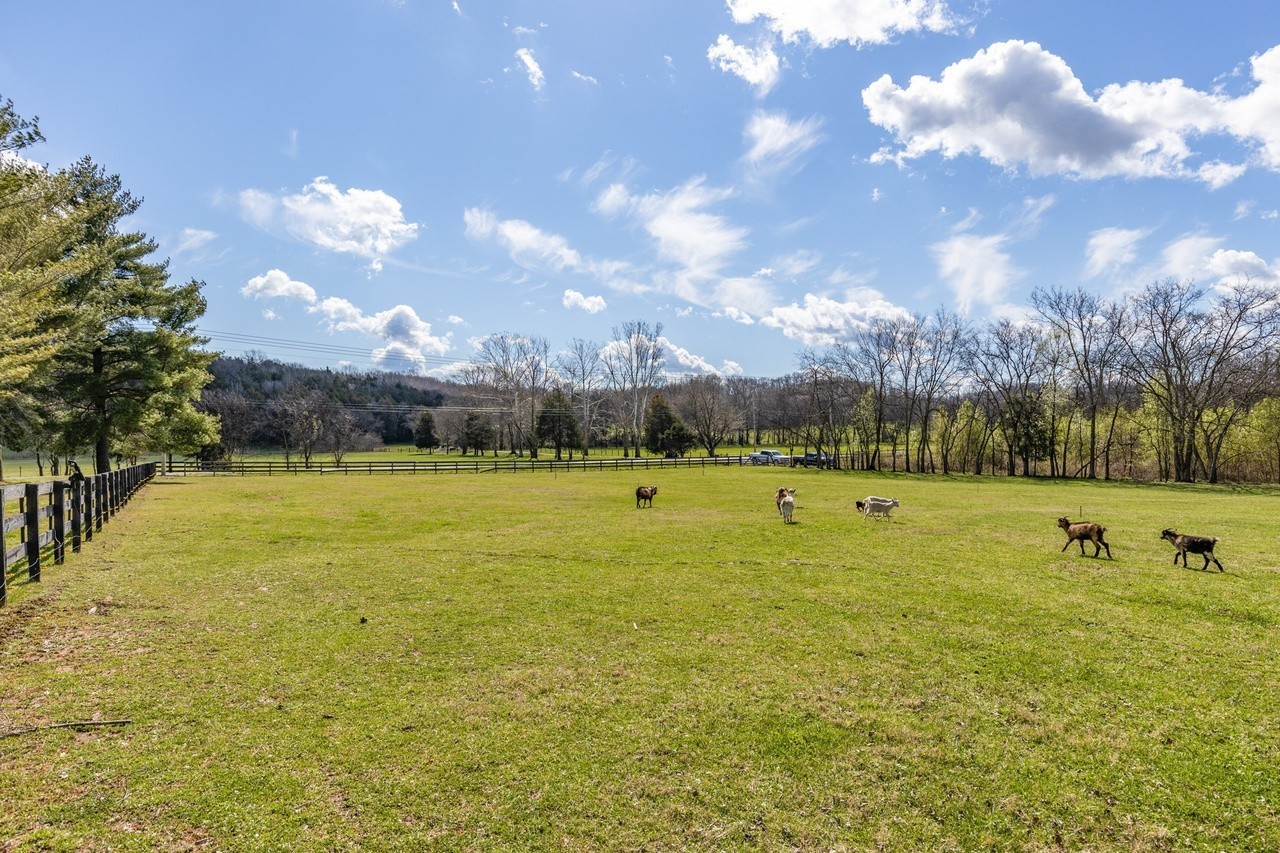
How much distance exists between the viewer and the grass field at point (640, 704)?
11.6 feet

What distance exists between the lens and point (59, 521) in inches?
400

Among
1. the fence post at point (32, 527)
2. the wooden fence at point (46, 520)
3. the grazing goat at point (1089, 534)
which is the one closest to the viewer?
the wooden fence at point (46, 520)

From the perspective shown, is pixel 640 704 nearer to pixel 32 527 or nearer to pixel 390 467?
pixel 32 527

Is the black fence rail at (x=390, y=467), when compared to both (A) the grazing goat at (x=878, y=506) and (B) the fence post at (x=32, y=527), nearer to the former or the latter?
(A) the grazing goat at (x=878, y=506)

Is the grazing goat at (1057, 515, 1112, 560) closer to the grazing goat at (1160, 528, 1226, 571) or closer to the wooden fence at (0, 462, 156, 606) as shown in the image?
the grazing goat at (1160, 528, 1226, 571)

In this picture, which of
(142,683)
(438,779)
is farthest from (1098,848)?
(142,683)

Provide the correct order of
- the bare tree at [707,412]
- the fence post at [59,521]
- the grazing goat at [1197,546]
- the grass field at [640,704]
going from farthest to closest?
the bare tree at [707,412] → the grazing goat at [1197,546] → the fence post at [59,521] → the grass field at [640,704]

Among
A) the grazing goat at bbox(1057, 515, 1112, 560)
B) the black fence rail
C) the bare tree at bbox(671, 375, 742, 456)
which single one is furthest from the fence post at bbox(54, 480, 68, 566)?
the bare tree at bbox(671, 375, 742, 456)

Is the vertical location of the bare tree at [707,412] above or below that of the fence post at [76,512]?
above

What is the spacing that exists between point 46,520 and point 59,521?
0.19m

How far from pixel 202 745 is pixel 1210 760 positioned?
771 centimetres

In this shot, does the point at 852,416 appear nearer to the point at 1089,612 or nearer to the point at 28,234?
the point at 1089,612

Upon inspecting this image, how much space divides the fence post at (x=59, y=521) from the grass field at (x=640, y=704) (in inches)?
17.1

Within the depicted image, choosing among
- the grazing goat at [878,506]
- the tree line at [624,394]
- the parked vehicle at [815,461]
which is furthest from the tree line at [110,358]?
the parked vehicle at [815,461]
